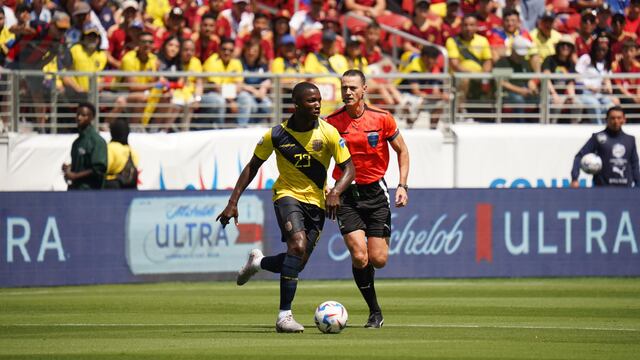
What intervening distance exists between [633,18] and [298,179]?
1515 centimetres

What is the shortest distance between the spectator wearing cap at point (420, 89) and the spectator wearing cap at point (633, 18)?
474 cm

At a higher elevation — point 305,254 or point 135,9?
point 135,9

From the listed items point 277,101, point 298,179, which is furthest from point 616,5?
point 298,179

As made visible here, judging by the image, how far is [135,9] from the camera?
72.0ft

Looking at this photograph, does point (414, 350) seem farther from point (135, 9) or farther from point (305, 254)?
point (135, 9)

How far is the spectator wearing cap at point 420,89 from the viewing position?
868 inches

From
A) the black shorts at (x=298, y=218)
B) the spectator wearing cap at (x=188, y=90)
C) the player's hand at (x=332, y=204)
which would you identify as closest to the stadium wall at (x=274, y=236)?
the spectator wearing cap at (x=188, y=90)

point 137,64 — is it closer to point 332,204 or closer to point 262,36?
point 262,36

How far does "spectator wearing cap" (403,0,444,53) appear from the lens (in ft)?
77.6

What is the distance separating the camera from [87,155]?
18312 mm

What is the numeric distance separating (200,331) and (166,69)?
10.3 meters

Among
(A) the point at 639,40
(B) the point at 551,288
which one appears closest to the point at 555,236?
(B) the point at 551,288

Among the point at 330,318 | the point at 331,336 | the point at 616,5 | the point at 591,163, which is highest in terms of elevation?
the point at 616,5

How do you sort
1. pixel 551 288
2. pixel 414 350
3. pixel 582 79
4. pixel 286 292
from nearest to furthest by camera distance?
pixel 414 350
pixel 286 292
pixel 551 288
pixel 582 79
